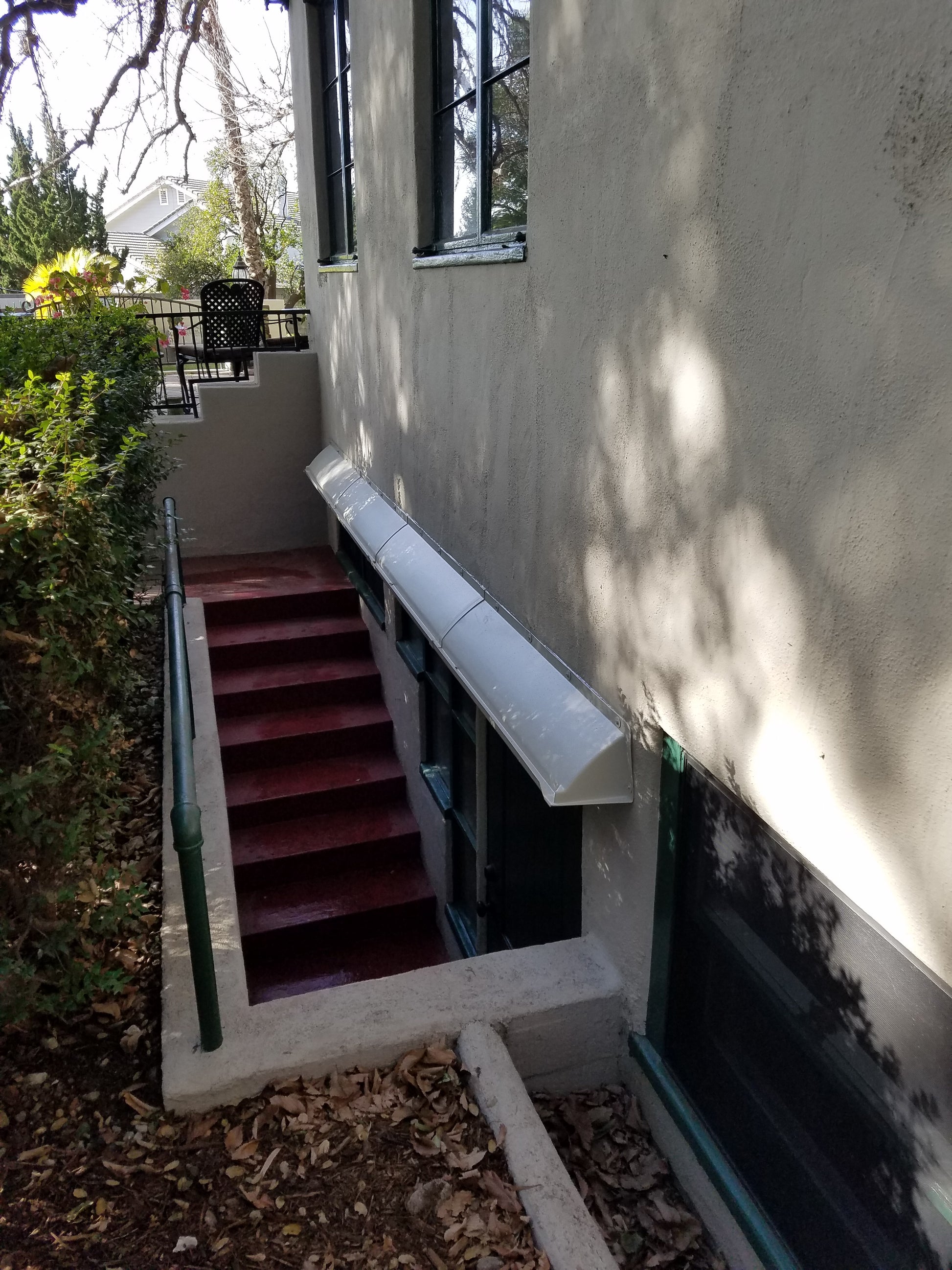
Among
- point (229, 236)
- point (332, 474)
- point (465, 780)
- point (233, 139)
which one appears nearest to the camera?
point (465, 780)

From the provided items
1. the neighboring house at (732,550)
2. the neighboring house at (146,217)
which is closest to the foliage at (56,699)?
the neighboring house at (732,550)

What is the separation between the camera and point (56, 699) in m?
2.73

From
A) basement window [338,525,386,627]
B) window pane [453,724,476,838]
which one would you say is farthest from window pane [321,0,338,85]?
window pane [453,724,476,838]

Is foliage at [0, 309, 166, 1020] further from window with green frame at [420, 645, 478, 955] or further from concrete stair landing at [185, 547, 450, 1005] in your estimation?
concrete stair landing at [185, 547, 450, 1005]

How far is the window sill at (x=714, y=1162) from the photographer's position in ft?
8.77

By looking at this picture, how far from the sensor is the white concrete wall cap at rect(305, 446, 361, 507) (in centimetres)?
797

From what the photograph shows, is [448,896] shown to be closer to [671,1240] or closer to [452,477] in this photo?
[452,477]

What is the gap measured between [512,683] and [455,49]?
331cm

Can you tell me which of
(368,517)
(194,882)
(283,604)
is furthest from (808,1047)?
(283,604)

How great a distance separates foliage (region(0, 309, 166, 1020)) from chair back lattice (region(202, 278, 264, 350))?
7042 millimetres

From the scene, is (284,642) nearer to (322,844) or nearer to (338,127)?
(322,844)

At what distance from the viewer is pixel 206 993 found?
9.33ft

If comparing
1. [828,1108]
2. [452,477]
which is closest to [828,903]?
[828,1108]

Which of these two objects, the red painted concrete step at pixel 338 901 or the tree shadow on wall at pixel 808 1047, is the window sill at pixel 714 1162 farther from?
the red painted concrete step at pixel 338 901
